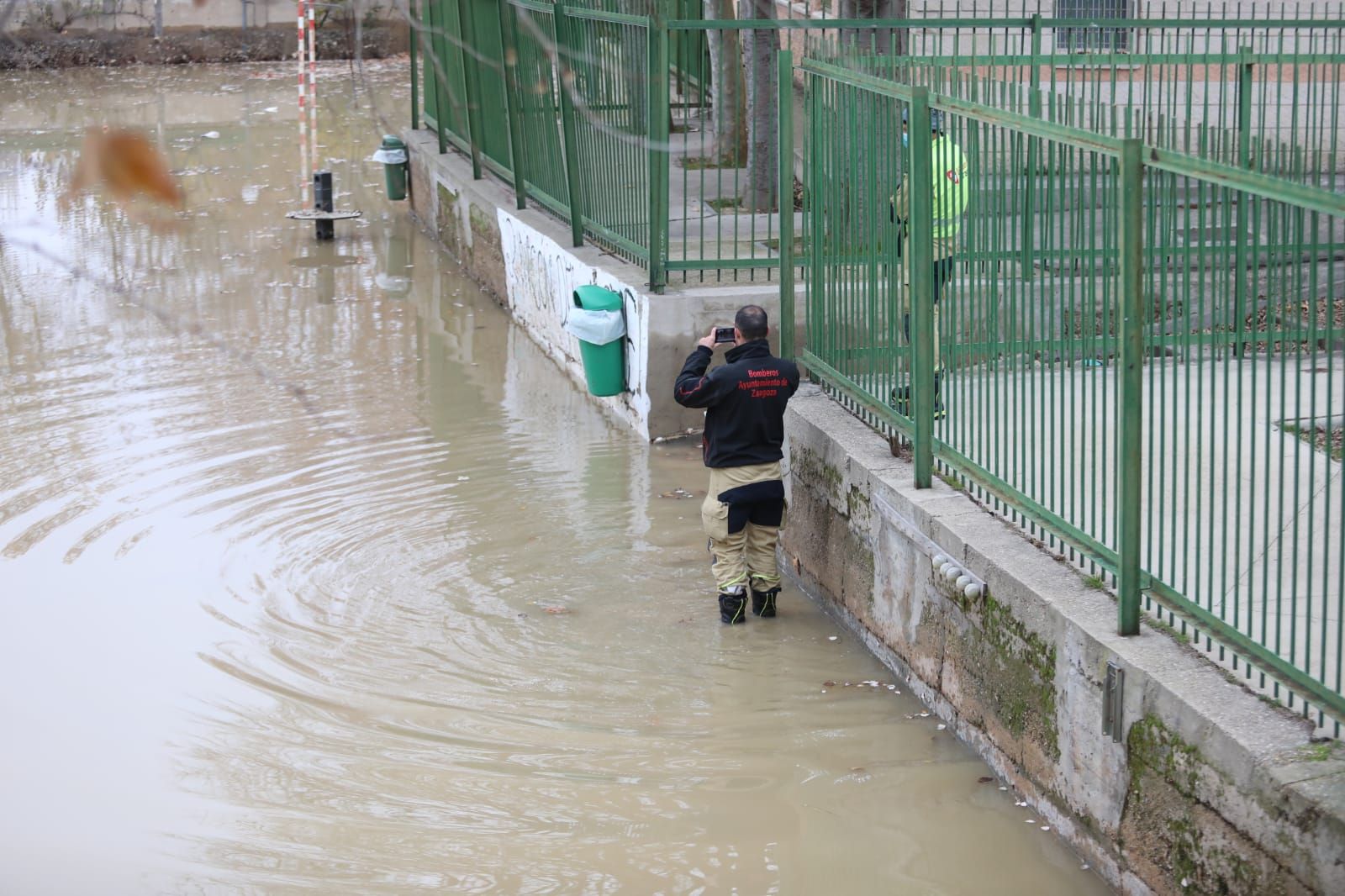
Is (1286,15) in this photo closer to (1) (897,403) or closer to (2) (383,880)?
(1) (897,403)

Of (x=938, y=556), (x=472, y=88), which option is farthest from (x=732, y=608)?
(x=472, y=88)

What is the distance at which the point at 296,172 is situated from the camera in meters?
21.1

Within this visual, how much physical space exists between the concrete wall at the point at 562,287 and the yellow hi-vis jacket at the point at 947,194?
2.98m

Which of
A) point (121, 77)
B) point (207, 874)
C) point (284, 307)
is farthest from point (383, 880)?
point (121, 77)

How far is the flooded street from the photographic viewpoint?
536 centimetres

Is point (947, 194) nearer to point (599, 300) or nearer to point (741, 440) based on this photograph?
point (741, 440)

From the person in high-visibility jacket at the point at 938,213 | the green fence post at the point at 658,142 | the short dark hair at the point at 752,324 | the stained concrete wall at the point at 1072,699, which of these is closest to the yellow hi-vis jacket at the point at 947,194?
the person in high-visibility jacket at the point at 938,213

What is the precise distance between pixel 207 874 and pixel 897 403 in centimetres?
354

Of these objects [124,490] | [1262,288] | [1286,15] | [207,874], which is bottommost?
[207,874]

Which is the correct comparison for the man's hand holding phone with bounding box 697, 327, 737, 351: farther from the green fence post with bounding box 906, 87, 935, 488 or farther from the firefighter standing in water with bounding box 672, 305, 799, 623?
the green fence post with bounding box 906, 87, 935, 488

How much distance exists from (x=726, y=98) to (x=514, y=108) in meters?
2.07

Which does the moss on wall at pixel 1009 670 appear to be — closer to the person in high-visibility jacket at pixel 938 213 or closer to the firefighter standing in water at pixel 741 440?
the person in high-visibility jacket at pixel 938 213

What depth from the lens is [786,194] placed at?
777cm

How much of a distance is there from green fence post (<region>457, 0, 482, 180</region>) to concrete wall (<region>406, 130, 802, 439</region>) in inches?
10.1
